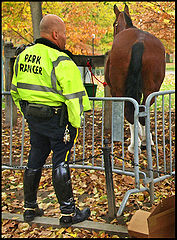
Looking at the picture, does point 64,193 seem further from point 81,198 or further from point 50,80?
point 50,80

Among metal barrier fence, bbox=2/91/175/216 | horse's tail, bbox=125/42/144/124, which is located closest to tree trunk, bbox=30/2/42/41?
metal barrier fence, bbox=2/91/175/216

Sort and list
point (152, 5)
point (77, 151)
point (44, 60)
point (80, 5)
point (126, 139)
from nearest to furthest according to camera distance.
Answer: point (44, 60), point (77, 151), point (126, 139), point (152, 5), point (80, 5)

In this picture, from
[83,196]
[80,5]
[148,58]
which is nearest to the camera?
[83,196]

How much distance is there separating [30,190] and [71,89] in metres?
1.30

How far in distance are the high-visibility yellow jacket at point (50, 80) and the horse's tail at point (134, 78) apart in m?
1.98

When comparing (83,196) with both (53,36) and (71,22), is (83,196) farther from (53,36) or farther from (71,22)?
(71,22)

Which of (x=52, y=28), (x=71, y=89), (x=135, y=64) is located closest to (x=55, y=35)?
(x=52, y=28)

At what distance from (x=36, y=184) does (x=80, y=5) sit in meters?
7.70

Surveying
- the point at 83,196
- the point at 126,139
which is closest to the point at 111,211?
the point at 83,196

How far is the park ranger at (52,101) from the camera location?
2879mm

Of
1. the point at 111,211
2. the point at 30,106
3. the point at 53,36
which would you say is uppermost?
the point at 53,36

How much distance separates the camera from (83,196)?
161 inches

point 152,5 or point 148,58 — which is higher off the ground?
point 152,5

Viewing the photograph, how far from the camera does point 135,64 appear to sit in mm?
4773
